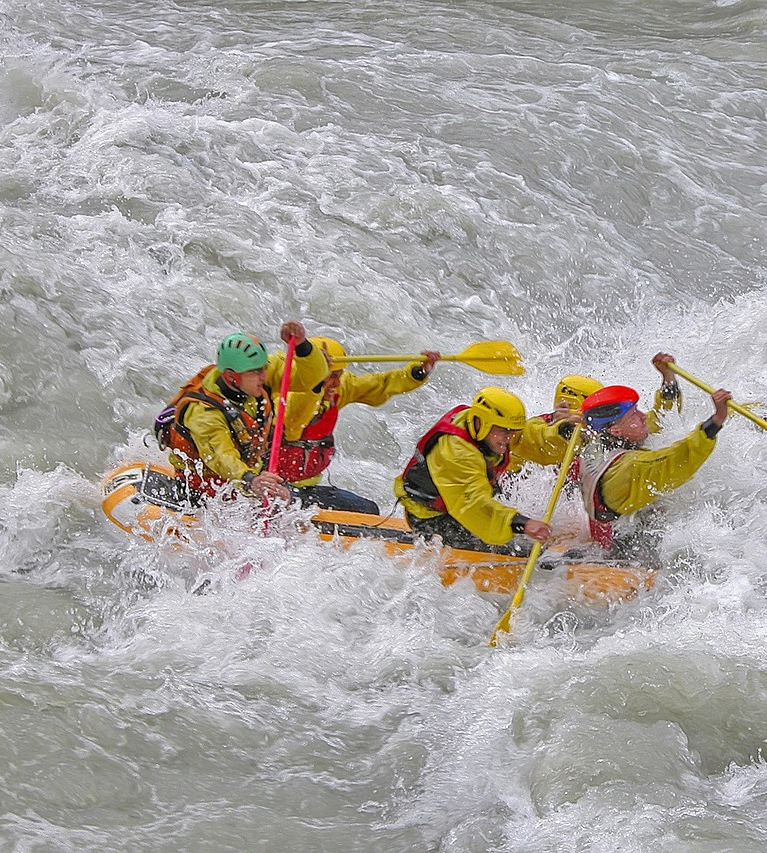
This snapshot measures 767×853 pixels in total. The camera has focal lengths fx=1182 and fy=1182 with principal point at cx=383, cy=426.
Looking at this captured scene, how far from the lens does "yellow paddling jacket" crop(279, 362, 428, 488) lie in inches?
267

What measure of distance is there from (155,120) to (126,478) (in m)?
5.38

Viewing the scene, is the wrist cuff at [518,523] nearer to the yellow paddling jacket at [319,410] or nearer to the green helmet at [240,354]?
the yellow paddling jacket at [319,410]

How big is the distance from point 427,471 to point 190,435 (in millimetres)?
1295

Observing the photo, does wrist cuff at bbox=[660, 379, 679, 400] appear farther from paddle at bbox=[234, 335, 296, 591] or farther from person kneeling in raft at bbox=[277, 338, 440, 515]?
paddle at bbox=[234, 335, 296, 591]

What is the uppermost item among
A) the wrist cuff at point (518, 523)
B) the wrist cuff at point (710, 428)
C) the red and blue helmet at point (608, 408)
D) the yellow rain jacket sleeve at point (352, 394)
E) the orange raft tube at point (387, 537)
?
the wrist cuff at point (710, 428)

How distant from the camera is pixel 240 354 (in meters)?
6.22

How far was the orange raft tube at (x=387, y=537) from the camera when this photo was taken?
5.96 meters

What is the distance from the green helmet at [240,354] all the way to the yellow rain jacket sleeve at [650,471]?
1.92 meters

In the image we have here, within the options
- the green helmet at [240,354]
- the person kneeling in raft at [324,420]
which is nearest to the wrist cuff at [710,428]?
the person kneeling in raft at [324,420]

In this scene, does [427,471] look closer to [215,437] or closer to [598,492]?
[598,492]

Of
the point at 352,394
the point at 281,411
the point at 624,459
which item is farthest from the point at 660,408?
the point at 281,411

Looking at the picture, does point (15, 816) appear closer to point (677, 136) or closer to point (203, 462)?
point (203, 462)

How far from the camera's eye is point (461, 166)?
10.8 m

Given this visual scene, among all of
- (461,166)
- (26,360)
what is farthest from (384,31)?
(26,360)
